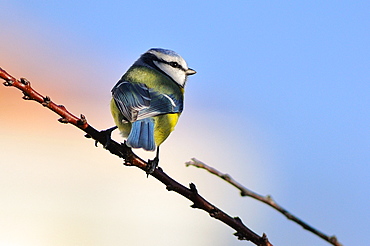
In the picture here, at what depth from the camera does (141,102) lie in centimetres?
282

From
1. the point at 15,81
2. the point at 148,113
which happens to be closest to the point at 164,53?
the point at 148,113

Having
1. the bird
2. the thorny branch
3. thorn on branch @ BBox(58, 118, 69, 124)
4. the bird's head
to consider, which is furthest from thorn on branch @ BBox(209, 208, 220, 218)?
the bird's head

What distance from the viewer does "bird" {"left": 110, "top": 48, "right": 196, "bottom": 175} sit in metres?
2.57

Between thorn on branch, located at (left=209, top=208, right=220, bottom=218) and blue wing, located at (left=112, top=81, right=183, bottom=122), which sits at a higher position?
blue wing, located at (left=112, top=81, right=183, bottom=122)

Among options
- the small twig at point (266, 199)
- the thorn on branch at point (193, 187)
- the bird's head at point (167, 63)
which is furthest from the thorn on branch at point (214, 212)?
the bird's head at point (167, 63)

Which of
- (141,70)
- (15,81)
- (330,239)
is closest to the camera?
(330,239)

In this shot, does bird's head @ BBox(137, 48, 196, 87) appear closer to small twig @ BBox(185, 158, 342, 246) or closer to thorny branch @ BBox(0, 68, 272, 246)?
thorny branch @ BBox(0, 68, 272, 246)

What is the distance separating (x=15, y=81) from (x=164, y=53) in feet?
8.45

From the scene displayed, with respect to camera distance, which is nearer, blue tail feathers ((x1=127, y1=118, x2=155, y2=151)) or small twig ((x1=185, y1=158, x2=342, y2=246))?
small twig ((x1=185, y1=158, x2=342, y2=246))

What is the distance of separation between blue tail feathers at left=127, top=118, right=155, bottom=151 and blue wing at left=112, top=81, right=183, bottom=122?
32 mm

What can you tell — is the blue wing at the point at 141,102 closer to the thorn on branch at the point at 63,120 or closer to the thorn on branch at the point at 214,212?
the thorn on branch at the point at 63,120

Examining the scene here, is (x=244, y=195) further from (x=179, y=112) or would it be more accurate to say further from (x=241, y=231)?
(x=179, y=112)

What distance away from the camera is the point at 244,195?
106cm

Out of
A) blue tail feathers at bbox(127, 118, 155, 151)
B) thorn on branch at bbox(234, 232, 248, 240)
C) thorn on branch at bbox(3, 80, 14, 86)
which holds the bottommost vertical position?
thorn on branch at bbox(234, 232, 248, 240)
